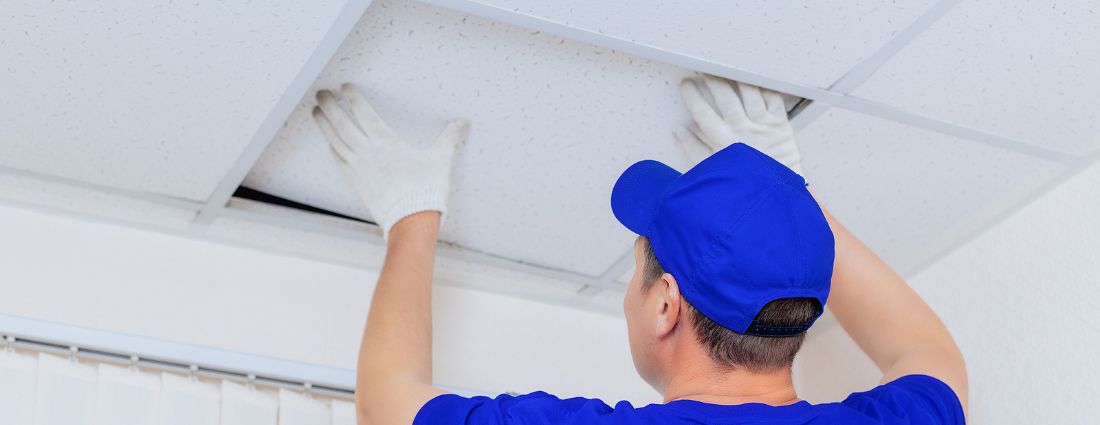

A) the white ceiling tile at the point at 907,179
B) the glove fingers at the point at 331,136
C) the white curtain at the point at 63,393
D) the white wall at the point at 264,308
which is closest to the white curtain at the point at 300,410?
the white wall at the point at 264,308

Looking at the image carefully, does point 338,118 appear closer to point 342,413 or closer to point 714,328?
point 342,413

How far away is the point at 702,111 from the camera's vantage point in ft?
4.60

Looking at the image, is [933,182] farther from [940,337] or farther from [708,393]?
[708,393]

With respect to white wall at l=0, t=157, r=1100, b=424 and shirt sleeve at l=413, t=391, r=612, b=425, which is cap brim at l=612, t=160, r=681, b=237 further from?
white wall at l=0, t=157, r=1100, b=424

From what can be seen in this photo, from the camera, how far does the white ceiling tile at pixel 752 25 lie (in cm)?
121

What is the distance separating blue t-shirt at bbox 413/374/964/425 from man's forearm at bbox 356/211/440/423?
8 cm

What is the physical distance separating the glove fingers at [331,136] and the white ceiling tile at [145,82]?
0.26ft

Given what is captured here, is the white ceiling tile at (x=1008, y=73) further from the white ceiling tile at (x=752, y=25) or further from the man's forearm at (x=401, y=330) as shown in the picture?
the man's forearm at (x=401, y=330)

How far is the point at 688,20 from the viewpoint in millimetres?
1234

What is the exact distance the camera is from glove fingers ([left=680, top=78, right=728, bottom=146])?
1391 mm

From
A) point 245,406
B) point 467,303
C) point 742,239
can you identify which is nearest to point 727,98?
point 742,239

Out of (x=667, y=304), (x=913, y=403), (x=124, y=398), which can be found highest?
(x=124, y=398)

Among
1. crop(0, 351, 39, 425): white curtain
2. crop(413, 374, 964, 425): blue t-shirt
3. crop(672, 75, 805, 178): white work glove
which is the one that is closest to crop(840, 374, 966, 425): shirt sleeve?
crop(413, 374, 964, 425): blue t-shirt

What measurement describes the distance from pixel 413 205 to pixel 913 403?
64cm
